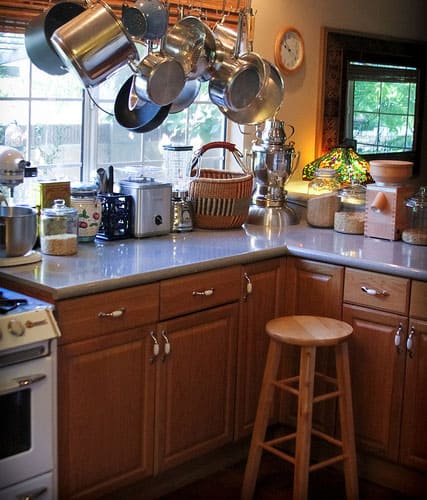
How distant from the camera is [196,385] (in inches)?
129

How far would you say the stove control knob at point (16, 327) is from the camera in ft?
8.34

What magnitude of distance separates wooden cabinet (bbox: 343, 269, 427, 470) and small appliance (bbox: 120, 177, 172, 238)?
30.2 inches

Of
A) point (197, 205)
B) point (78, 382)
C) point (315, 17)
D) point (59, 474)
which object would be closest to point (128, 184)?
point (197, 205)

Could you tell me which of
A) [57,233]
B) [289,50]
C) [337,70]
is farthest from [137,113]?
[337,70]

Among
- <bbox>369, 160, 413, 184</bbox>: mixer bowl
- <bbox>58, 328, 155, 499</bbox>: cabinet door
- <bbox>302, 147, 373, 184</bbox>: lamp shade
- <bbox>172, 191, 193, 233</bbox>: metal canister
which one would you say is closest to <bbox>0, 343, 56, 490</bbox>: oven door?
<bbox>58, 328, 155, 499</bbox>: cabinet door

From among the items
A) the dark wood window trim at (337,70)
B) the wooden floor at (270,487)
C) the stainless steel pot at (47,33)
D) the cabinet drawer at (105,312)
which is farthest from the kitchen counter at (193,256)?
the dark wood window trim at (337,70)

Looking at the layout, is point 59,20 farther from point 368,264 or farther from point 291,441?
point 291,441

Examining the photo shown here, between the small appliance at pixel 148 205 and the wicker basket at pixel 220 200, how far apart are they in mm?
187

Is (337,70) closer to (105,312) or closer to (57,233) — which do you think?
(57,233)

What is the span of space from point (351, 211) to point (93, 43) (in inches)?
56.4

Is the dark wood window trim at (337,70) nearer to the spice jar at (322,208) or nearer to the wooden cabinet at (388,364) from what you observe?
the spice jar at (322,208)

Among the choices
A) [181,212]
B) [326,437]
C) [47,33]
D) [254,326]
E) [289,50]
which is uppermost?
[289,50]

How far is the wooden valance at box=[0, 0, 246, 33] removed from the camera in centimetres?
319

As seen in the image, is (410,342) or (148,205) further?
(148,205)
